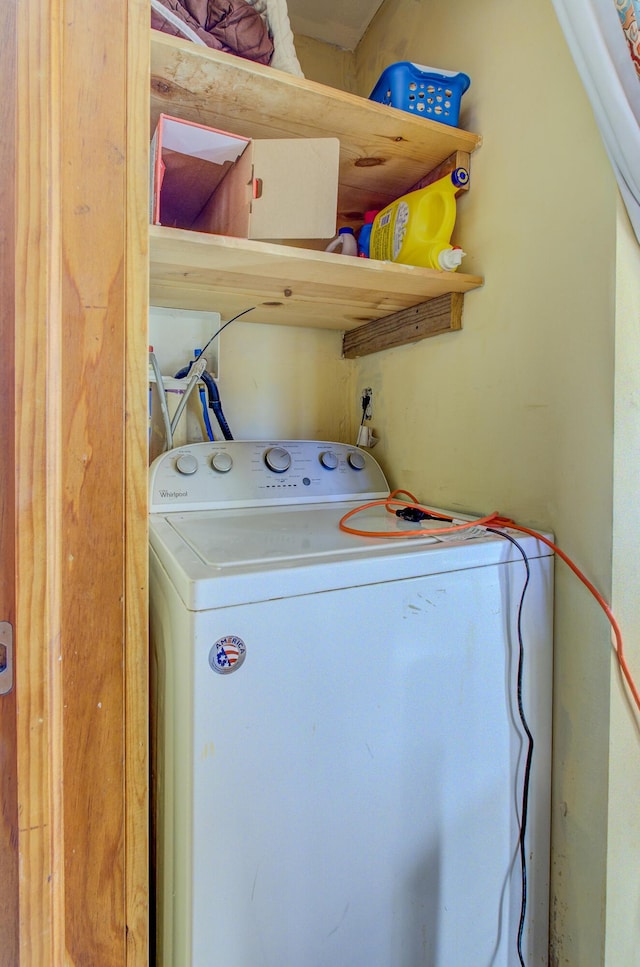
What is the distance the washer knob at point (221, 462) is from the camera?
111cm

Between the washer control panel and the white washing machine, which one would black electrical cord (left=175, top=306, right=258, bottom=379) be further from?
the white washing machine

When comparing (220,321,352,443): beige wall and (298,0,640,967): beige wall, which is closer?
(298,0,640,967): beige wall

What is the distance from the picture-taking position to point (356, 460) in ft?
4.25

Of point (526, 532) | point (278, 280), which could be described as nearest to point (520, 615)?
point (526, 532)

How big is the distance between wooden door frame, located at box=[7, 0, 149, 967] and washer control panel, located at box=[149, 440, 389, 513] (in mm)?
457

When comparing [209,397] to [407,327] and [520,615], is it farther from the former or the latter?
[520,615]

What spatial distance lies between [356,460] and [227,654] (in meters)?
0.81

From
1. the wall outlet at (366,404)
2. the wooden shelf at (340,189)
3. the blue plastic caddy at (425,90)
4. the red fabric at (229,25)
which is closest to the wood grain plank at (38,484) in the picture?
the wooden shelf at (340,189)

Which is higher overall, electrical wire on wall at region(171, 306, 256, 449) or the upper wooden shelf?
the upper wooden shelf

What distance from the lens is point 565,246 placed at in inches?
32.9

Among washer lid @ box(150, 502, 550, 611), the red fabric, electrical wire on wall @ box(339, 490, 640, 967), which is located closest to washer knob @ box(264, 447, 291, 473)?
washer lid @ box(150, 502, 550, 611)

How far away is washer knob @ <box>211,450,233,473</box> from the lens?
1114 mm

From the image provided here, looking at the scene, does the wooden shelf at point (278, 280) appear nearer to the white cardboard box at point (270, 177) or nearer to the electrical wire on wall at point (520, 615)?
the white cardboard box at point (270, 177)

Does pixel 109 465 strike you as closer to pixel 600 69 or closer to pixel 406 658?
pixel 406 658
